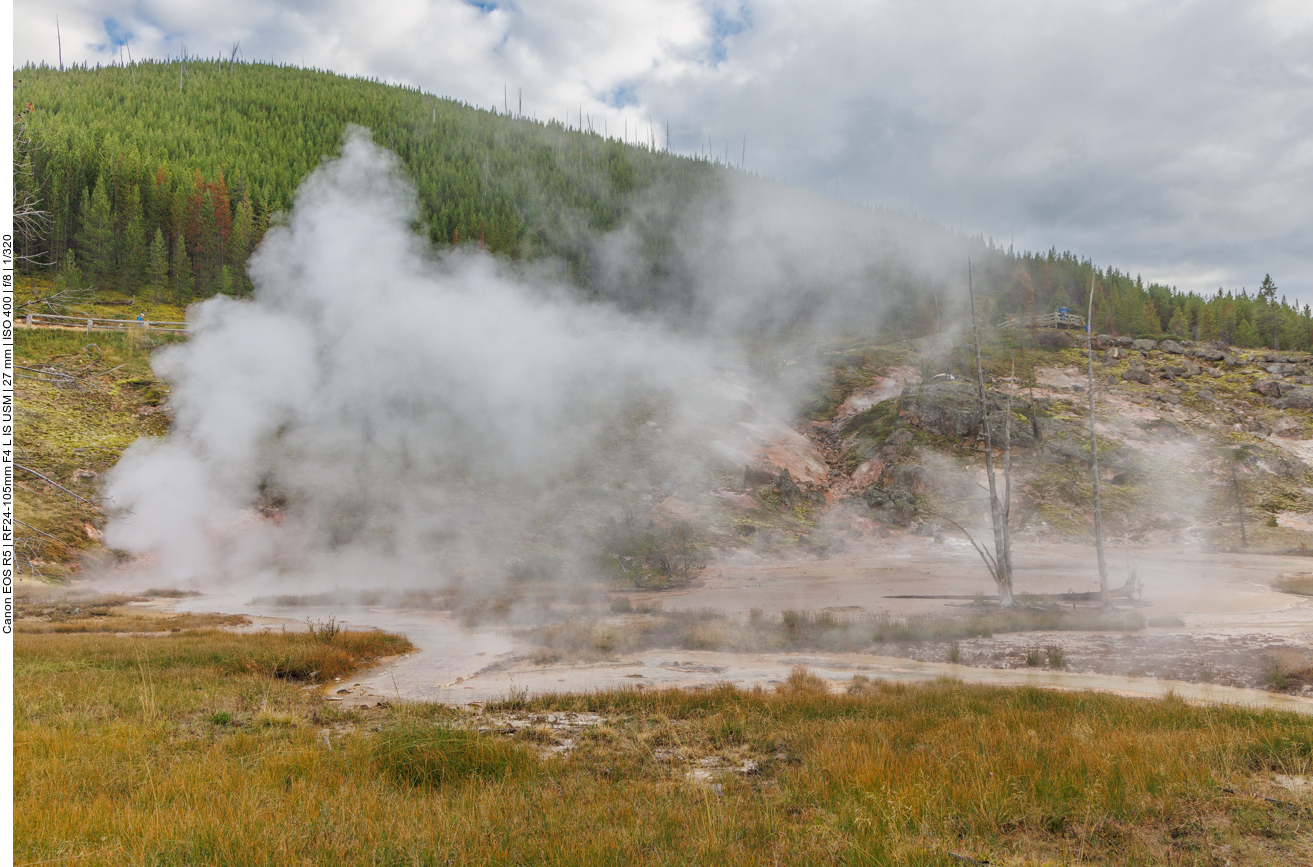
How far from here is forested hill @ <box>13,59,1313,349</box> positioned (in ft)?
181

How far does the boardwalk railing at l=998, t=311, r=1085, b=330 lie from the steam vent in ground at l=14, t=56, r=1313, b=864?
1018 mm

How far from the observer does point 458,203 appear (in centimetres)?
7162

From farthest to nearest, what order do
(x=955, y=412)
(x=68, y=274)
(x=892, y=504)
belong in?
(x=68, y=274) < (x=955, y=412) < (x=892, y=504)

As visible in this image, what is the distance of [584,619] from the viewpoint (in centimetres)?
1747

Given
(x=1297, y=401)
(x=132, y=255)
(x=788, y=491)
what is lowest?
(x=788, y=491)

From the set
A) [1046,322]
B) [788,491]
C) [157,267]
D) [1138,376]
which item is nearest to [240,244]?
[157,267]

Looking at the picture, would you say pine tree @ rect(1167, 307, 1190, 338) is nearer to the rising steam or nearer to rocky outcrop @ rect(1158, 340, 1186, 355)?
rocky outcrop @ rect(1158, 340, 1186, 355)

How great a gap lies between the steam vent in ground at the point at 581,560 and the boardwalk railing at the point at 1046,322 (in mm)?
1018

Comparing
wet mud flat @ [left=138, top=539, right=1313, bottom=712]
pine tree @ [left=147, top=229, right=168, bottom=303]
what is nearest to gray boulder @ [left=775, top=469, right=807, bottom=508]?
wet mud flat @ [left=138, top=539, right=1313, bottom=712]

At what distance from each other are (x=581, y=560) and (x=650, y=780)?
18.9 meters

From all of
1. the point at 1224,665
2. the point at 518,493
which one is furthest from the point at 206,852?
the point at 518,493

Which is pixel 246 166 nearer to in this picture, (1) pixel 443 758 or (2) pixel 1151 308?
(1) pixel 443 758

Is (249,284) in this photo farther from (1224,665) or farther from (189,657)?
(1224,665)

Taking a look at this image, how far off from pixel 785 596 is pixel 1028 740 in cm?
1466
